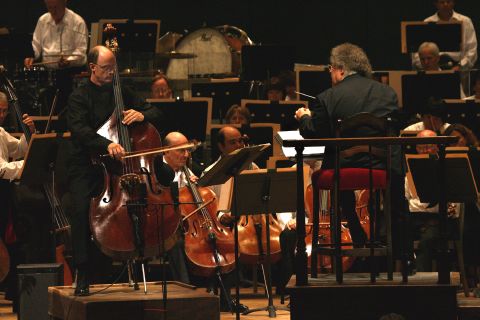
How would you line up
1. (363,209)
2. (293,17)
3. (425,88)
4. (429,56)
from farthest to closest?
(293,17) < (429,56) < (425,88) < (363,209)

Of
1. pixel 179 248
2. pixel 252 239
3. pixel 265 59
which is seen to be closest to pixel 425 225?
pixel 252 239

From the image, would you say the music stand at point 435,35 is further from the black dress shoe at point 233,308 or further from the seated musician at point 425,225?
the black dress shoe at point 233,308

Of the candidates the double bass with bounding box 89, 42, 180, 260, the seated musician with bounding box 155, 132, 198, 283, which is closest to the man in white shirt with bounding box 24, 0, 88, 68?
the seated musician with bounding box 155, 132, 198, 283

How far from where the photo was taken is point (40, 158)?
747 centimetres

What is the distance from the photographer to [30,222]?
8.23 metres

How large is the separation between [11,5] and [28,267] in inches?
304

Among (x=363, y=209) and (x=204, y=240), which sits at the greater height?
(x=363, y=209)

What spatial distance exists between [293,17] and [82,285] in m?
8.57

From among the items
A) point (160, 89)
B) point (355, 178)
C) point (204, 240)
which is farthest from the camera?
point (160, 89)

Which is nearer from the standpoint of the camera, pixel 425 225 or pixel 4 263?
pixel 4 263

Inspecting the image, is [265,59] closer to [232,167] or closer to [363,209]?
[363,209]

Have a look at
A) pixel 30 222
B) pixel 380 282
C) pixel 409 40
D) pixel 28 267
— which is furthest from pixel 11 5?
pixel 380 282

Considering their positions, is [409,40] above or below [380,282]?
above

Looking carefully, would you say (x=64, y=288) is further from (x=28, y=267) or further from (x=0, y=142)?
(x=0, y=142)
